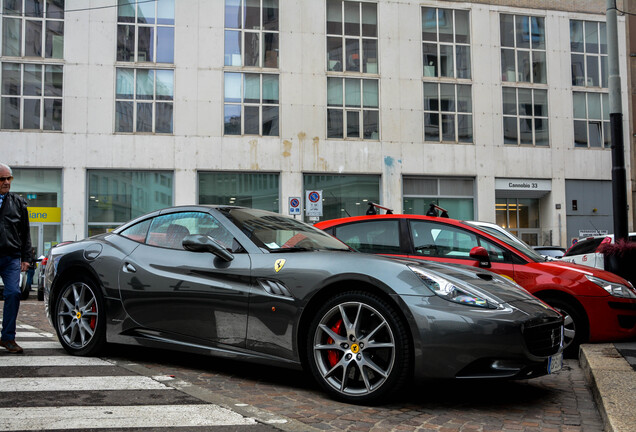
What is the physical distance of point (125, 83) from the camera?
25.0 metres

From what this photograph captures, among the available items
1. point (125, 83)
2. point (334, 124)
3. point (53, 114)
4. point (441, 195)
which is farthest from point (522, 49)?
point (53, 114)

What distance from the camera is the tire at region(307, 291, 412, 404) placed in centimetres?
380

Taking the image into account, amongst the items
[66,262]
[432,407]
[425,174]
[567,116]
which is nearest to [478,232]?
[432,407]

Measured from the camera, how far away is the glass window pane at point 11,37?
2431cm

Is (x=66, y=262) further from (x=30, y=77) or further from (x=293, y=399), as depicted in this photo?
(x=30, y=77)

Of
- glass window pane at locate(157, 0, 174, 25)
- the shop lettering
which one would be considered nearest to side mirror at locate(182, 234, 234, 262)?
glass window pane at locate(157, 0, 174, 25)

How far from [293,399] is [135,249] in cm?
201

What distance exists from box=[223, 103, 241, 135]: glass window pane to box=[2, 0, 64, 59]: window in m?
6.94

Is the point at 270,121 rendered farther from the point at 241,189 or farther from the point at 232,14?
the point at 232,14

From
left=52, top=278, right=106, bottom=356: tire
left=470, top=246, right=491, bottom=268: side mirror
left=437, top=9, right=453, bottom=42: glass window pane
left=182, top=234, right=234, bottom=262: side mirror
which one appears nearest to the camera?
left=182, top=234, right=234, bottom=262: side mirror

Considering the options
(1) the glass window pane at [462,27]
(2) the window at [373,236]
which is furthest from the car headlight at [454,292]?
(1) the glass window pane at [462,27]

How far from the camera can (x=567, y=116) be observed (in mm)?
28203

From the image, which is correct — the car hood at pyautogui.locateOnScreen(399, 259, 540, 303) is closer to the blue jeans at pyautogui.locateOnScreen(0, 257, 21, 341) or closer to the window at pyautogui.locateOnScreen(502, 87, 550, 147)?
the blue jeans at pyautogui.locateOnScreen(0, 257, 21, 341)

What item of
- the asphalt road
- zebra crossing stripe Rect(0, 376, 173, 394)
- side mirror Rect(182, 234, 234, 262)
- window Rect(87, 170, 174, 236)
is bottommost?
the asphalt road
